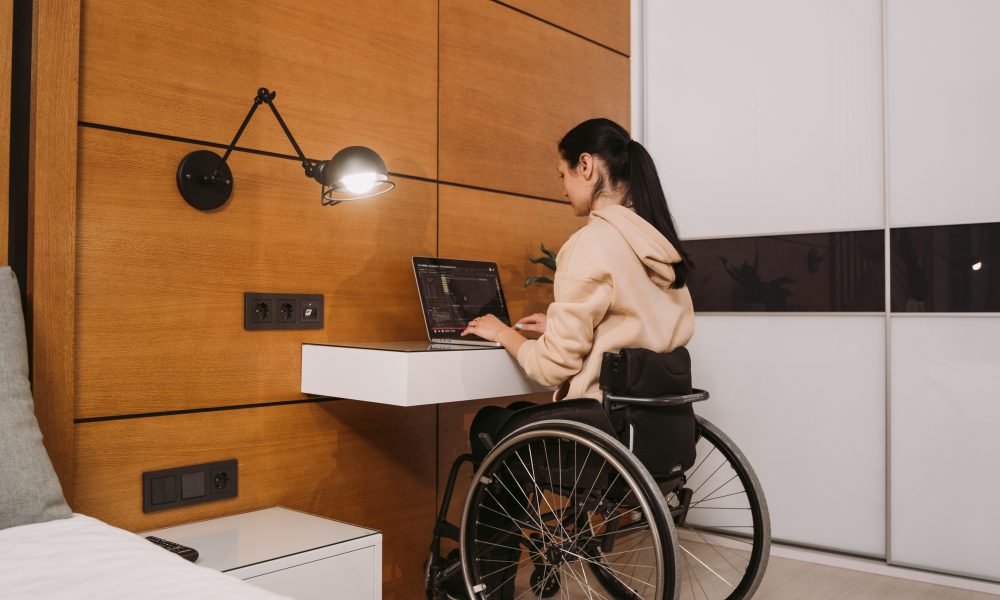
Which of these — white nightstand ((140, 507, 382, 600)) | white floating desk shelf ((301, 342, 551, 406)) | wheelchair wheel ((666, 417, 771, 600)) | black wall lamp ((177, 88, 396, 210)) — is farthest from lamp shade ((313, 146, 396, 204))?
wheelchair wheel ((666, 417, 771, 600))

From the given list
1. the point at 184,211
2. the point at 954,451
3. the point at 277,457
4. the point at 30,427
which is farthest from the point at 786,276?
the point at 30,427

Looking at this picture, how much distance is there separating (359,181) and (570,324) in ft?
2.17

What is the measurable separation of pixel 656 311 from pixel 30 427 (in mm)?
1393

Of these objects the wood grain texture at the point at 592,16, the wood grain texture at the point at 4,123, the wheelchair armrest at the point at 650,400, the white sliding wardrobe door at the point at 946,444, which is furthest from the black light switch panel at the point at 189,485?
the white sliding wardrobe door at the point at 946,444

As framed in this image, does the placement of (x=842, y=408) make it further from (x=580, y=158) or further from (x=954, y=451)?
(x=580, y=158)

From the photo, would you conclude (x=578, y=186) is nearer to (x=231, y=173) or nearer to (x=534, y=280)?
(x=534, y=280)

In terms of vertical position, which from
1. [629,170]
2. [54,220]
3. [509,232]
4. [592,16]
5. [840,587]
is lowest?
[840,587]

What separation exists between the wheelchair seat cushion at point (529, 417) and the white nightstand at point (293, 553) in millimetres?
401

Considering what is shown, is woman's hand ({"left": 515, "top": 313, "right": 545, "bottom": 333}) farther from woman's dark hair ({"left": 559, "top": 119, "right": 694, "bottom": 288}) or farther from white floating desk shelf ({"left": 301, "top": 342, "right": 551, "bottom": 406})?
woman's dark hair ({"left": 559, "top": 119, "right": 694, "bottom": 288})

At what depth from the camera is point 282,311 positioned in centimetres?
204

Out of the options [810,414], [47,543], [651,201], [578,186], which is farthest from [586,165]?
[47,543]

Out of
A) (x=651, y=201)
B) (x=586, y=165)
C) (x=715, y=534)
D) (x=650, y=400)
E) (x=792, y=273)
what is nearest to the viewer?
(x=650, y=400)

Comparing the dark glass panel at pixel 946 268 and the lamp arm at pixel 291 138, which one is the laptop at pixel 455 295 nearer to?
the lamp arm at pixel 291 138

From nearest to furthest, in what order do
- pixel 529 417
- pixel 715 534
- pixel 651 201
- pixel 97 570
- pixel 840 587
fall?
pixel 97 570 → pixel 529 417 → pixel 651 201 → pixel 840 587 → pixel 715 534
